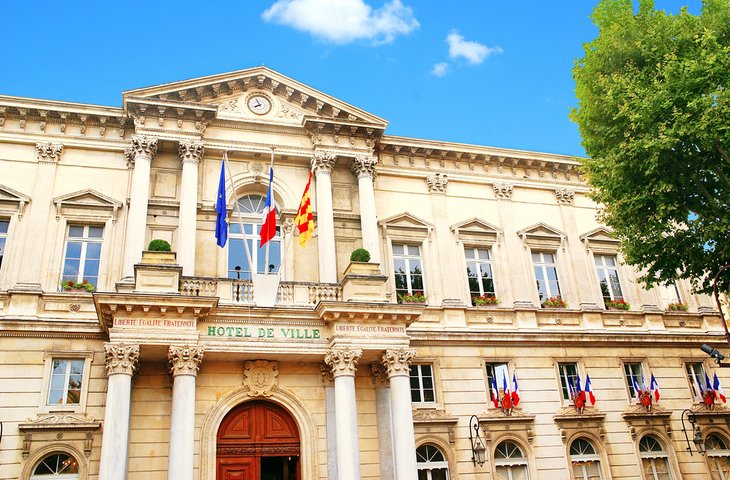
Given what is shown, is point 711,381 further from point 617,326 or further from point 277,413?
point 277,413

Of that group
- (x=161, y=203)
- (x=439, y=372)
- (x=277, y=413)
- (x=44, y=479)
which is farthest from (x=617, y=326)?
(x=44, y=479)

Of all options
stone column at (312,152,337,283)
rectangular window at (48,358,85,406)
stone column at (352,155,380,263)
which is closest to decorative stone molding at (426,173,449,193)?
stone column at (352,155,380,263)

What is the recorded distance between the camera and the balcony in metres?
16.6

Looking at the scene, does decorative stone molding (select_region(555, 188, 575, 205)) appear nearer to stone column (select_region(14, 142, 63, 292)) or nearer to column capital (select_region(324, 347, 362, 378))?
column capital (select_region(324, 347, 362, 378))

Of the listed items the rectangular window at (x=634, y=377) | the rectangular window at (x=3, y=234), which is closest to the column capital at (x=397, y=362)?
the rectangular window at (x=634, y=377)

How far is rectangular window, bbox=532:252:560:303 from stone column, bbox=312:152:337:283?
747cm

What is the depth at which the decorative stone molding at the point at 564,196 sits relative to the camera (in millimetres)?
23922

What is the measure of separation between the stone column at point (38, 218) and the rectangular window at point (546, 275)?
50.6 feet

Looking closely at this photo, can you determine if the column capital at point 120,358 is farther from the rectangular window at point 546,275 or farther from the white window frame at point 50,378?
the rectangular window at point 546,275

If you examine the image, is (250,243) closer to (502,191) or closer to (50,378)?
(50,378)

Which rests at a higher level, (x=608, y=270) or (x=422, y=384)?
(x=608, y=270)

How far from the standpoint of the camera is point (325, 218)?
1981 centimetres

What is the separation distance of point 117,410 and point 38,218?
6676mm

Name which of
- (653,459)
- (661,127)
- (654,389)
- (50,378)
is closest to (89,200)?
(50,378)
